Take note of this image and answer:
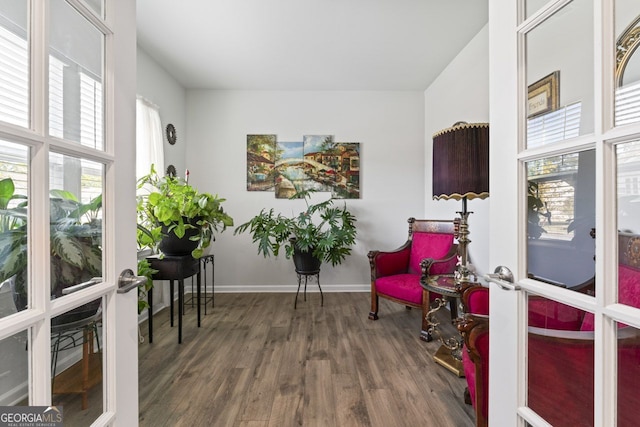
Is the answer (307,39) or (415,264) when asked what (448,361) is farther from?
(307,39)

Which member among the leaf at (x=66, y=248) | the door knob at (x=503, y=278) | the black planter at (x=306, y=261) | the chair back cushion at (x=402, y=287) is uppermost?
the leaf at (x=66, y=248)

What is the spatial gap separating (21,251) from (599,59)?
1.24m

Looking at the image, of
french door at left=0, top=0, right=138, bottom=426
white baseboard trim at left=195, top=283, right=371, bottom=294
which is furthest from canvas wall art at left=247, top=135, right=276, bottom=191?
french door at left=0, top=0, right=138, bottom=426

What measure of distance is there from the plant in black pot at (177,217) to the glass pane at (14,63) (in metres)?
1.48

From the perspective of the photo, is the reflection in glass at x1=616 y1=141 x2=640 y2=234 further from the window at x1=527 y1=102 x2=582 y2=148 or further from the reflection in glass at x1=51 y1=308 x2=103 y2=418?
the reflection in glass at x1=51 y1=308 x2=103 y2=418

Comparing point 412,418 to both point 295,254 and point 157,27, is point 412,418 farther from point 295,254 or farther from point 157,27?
point 157,27

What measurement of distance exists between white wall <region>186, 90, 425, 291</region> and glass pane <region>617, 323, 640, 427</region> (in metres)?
3.04

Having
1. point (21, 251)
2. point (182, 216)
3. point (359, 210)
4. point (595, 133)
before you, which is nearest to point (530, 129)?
point (595, 133)

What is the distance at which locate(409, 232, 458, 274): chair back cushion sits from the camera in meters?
2.43

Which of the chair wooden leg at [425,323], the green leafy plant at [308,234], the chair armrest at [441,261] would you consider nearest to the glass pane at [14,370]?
the chair armrest at [441,261]

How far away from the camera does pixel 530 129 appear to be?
734 mm

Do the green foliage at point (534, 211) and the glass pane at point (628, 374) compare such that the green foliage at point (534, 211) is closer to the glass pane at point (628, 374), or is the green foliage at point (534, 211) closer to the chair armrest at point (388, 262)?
the glass pane at point (628, 374)

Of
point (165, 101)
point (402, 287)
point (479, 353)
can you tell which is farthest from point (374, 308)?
point (165, 101)

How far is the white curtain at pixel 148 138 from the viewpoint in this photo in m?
2.62
